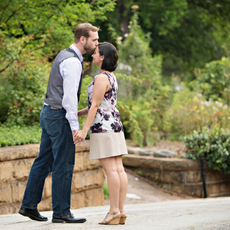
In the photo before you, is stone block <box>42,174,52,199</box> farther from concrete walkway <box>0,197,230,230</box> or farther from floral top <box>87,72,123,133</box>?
floral top <box>87,72,123,133</box>

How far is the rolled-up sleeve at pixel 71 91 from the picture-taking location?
3.83 meters

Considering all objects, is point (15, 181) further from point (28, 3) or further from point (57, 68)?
point (28, 3)

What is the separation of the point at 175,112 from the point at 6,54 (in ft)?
18.3

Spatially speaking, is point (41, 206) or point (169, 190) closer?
point (41, 206)

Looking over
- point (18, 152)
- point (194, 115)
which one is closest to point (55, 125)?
point (18, 152)

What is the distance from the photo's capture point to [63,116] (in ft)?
13.0

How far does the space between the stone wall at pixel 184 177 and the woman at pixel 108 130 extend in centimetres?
487

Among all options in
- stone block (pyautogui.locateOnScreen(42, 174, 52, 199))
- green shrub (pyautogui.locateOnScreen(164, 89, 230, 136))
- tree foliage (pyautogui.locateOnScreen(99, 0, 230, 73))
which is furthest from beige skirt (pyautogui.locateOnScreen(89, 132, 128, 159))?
tree foliage (pyautogui.locateOnScreen(99, 0, 230, 73))

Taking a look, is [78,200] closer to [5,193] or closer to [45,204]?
[45,204]

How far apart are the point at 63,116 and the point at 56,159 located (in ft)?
1.29

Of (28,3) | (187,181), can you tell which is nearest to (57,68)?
(28,3)

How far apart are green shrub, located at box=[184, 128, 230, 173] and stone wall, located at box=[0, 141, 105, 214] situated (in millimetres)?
2728

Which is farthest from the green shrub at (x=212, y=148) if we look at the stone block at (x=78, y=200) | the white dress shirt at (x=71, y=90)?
the white dress shirt at (x=71, y=90)

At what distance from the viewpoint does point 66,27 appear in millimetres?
7793
